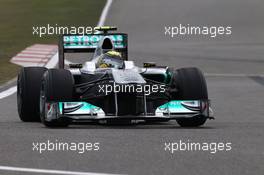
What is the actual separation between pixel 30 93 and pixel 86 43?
1.99 meters

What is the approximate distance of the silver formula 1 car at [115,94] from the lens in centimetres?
1312

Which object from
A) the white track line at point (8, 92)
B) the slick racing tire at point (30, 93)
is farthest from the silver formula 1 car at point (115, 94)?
the white track line at point (8, 92)

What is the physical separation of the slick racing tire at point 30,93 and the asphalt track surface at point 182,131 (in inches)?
8.7

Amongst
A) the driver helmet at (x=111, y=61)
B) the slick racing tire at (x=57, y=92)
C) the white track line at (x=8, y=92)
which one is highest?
the driver helmet at (x=111, y=61)

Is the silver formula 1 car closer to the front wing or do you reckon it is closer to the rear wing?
the front wing

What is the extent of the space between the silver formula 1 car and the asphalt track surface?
8.2 inches

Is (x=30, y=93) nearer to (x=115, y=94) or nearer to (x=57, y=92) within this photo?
(x=57, y=92)

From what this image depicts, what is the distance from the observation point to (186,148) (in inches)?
421

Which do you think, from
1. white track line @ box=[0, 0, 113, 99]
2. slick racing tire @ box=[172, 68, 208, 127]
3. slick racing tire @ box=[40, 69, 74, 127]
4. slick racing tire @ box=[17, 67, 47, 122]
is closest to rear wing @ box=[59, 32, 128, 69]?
slick racing tire @ box=[17, 67, 47, 122]

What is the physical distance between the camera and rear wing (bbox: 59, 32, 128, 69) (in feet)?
53.1

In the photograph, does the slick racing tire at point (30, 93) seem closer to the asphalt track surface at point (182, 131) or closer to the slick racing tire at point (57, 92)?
the asphalt track surface at point (182, 131)

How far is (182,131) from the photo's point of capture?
12.8m

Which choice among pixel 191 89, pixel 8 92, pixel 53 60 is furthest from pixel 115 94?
pixel 53 60

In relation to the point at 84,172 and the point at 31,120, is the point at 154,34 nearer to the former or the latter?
the point at 31,120
